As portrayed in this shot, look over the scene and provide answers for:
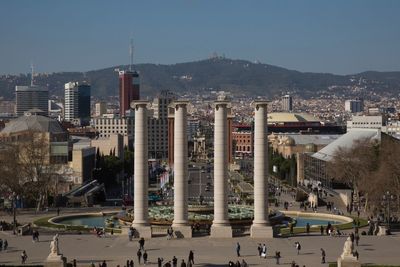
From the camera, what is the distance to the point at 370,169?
7600 centimetres

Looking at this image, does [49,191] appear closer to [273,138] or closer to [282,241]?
[282,241]

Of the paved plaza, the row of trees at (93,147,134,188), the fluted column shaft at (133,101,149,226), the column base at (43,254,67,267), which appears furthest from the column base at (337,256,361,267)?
the row of trees at (93,147,134,188)

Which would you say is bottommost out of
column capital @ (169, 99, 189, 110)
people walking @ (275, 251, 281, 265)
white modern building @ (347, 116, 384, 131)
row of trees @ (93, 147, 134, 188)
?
people walking @ (275, 251, 281, 265)

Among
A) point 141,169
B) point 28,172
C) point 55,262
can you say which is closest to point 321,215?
point 141,169

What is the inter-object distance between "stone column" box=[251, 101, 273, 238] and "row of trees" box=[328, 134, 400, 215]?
714 inches

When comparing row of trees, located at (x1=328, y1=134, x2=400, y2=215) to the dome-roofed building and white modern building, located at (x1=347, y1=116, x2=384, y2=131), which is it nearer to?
the dome-roofed building

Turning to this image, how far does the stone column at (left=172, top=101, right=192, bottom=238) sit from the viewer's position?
4681cm

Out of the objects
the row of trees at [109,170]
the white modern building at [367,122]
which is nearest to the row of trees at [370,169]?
the row of trees at [109,170]

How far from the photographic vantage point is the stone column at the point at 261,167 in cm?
4628

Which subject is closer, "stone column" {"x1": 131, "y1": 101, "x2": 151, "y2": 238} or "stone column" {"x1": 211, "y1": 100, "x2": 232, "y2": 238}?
"stone column" {"x1": 211, "y1": 100, "x2": 232, "y2": 238}

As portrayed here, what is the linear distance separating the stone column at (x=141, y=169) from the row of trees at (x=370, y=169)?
22.4m

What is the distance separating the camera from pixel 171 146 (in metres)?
141

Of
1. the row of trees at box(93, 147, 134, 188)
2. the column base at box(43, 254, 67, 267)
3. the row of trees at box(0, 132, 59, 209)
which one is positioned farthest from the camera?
the row of trees at box(93, 147, 134, 188)

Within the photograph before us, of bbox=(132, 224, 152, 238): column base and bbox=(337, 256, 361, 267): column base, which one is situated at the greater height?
bbox=(132, 224, 152, 238): column base
